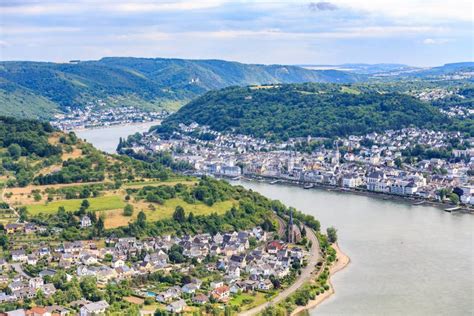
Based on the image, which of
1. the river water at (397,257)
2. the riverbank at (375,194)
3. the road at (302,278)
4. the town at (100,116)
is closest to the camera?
the road at (302,278)

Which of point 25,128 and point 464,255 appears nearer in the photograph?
point 464,255

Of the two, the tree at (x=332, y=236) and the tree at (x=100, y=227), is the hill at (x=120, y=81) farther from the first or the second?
the tree at (x=332, y=236)

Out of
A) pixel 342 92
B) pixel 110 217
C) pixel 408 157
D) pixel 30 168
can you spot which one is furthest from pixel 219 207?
pixel 342 92

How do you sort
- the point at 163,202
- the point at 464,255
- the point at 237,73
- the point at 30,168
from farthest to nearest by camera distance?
the point at 237,73, the point at 30,168, the point at 163,202, the point at 464,255

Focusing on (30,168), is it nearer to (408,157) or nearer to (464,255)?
(464,255)

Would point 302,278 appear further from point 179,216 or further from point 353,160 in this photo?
point 353,160

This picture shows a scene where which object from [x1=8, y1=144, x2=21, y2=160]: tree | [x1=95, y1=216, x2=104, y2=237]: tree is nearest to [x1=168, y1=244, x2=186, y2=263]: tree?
[x1=95, y1=216, x2=104, y2=237]: tree

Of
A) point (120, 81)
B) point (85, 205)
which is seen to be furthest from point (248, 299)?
point (120, 81)

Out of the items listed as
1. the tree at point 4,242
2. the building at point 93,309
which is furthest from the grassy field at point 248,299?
the tree at point 4,242

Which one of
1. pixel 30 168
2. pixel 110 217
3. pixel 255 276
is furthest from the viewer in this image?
pixel 30 168
